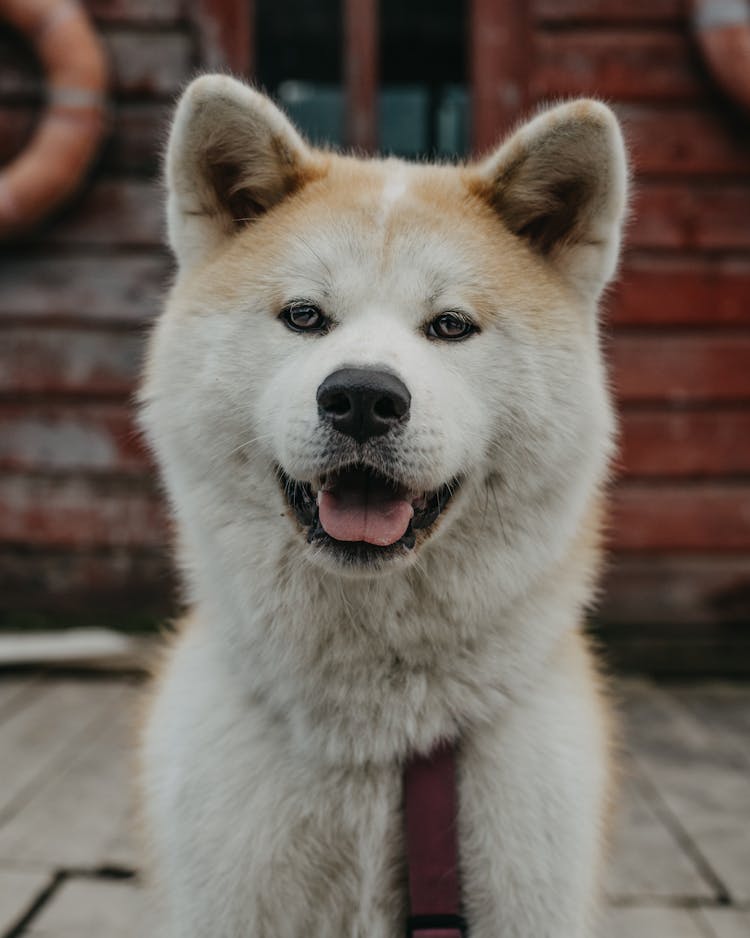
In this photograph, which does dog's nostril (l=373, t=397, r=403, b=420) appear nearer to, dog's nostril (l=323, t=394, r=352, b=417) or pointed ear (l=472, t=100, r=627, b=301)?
dog's nostril (l=323, t=394, r=352, b=417)

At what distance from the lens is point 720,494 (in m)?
3.95

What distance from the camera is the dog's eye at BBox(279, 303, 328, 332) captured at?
5.10ft

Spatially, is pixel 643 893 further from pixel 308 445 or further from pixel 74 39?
pixel 74 39

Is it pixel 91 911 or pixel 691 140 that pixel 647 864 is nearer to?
pixel 91 911

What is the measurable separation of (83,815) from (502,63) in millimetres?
3332

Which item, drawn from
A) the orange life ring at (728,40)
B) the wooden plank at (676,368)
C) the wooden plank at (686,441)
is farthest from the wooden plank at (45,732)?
the orange life ring at (728,40)

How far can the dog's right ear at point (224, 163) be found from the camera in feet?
5.33

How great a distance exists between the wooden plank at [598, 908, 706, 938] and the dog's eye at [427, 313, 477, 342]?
1543 mm

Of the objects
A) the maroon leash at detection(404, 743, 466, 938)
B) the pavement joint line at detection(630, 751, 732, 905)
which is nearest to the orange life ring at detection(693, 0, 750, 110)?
the pavement joint line at detection(630, 751, 732, 905)

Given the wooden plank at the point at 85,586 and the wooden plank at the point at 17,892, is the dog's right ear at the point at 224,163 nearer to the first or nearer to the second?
the wooden plank at the point at 17,892

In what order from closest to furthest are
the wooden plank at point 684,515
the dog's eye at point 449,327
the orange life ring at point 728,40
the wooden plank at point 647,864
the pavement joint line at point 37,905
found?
the dog's eye at point 449,327, the pavement joint line at point 37,905, the wooden plank at point 647,864, the orange life ring at point 728,40, the wooden plank at point 684,515

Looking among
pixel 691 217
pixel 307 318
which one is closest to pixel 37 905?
pixel 307 318

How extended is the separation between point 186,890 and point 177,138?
4.43 feet

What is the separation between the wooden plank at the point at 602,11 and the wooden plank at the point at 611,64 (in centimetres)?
5
